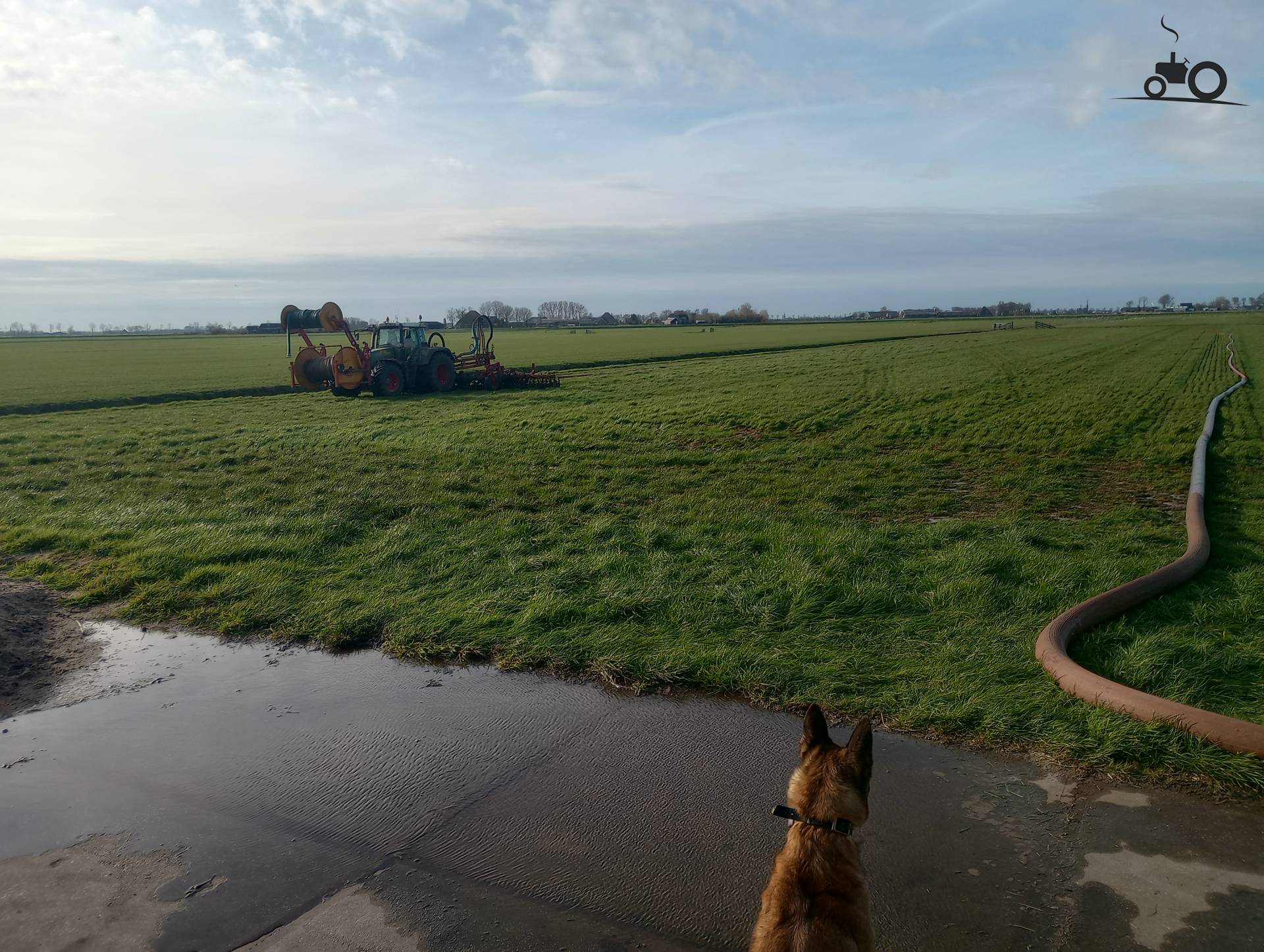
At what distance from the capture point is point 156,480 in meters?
13.8

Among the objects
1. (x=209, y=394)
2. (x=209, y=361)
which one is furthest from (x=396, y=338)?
(x=209, y=361)

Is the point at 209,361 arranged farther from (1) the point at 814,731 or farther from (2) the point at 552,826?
(1) the point at 814,731

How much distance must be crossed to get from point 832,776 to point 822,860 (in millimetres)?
283

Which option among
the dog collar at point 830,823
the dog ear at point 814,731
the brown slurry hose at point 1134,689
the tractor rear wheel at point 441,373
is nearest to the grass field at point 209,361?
the tractor rear wheel at point 441,373

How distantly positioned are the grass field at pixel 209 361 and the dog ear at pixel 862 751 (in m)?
33.0

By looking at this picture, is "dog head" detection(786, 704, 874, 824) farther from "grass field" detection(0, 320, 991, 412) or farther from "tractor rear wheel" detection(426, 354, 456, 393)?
"grass field" detection(0, 320, 991, 412)

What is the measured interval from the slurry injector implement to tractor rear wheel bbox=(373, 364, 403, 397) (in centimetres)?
2

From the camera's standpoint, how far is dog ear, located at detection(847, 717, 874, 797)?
3000mm

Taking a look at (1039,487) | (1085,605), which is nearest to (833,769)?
(1085,605)

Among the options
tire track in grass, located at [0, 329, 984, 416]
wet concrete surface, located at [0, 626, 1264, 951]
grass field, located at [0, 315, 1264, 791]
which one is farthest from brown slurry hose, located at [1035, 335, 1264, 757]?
tire track in grass, located at [0, 329, 984, 416]

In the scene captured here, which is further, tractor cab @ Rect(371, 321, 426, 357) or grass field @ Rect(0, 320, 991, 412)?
grass field @ Rect(0, 320, 991, 412)

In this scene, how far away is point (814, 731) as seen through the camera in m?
3.12

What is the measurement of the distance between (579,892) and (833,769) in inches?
58.9

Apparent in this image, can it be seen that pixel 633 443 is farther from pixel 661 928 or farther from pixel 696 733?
pixel 661 928
